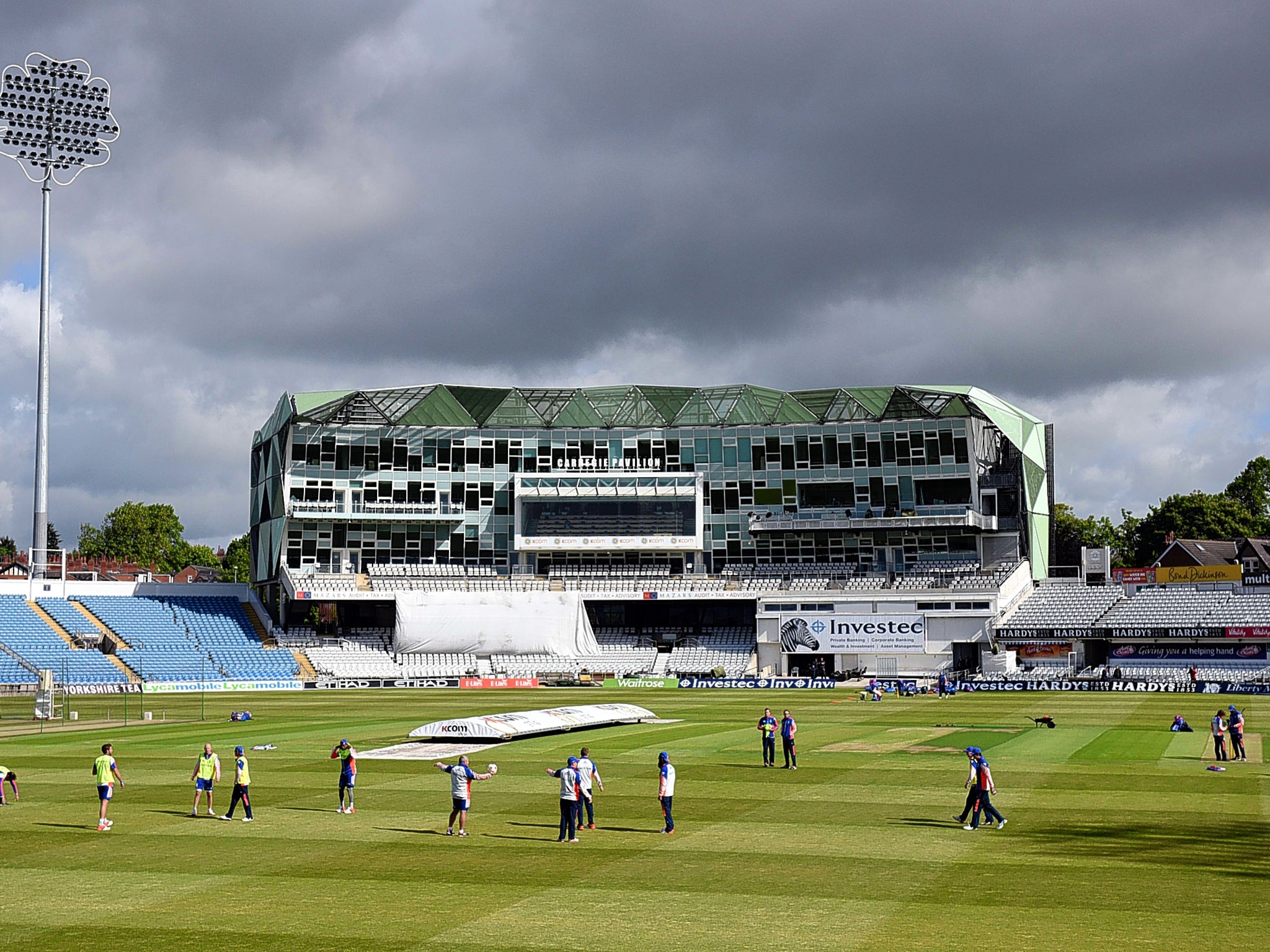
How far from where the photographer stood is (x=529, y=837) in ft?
83.7

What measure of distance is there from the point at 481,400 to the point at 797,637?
3729cm

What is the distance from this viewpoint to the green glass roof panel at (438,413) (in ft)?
369

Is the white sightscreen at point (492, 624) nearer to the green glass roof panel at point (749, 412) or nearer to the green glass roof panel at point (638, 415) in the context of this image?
the green glass roof panel at point (638, 415)

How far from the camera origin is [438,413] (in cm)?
11331

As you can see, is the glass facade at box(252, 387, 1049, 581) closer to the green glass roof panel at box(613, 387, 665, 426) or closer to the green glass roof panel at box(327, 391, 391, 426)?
the green glass roof panel at box(327, 391, 391, 426)

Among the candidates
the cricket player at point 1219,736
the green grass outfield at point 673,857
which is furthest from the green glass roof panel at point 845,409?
the cricket player at point 1219,736

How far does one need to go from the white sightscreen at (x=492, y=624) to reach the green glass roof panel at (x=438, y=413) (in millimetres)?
17454

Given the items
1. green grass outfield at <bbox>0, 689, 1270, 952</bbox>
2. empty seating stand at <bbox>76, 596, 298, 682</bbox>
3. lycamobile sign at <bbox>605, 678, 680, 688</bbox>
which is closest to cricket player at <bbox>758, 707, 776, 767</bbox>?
green grass outfield at <bbox>0, 689, 1270, 952</bbox>

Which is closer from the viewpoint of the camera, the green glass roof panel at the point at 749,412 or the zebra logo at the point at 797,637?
the zebra logo at the point at 797,637

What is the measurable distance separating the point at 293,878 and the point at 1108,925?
13332 mm

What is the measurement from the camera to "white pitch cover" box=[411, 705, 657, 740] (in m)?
44.3

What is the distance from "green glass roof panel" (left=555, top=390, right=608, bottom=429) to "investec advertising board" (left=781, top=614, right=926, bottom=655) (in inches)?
1098

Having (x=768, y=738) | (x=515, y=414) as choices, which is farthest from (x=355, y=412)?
(x=768, y=738)

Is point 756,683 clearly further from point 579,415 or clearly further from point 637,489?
point 579,415
